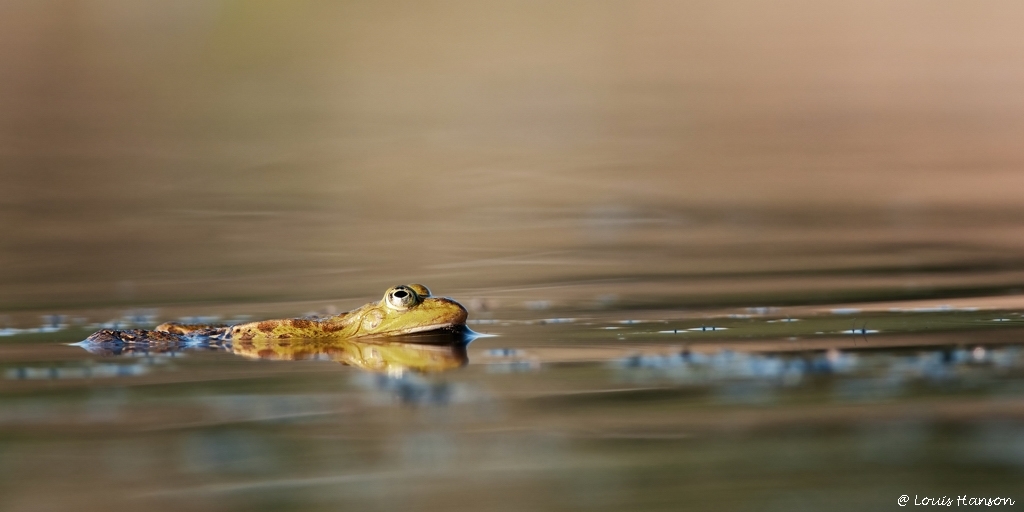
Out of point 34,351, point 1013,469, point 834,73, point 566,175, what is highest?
point 834,73

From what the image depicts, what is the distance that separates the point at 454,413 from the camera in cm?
858

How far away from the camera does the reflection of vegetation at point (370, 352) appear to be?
407 inches

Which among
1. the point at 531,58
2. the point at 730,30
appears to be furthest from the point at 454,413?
the point at 730,30

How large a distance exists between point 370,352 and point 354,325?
696 mm

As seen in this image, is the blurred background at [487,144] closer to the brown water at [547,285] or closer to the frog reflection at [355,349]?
the brown water at [547,285]

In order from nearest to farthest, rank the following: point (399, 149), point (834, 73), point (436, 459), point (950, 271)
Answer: point (436, 459) → point (950, 271) → point (399, 149) → point (834, 73)

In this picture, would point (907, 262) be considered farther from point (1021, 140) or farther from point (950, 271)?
point (1021, 140)

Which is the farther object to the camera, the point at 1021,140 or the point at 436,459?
the point at 1021,140

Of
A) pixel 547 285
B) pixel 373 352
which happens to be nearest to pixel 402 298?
pixel 373 352

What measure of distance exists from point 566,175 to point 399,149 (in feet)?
22.9

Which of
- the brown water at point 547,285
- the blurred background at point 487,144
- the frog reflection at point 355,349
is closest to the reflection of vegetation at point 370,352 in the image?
the frog reflection at point 355,349

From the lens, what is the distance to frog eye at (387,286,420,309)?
36.9 ft

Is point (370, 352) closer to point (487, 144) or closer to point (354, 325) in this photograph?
point (354, 325)

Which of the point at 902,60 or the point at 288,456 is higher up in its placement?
the point at 902,60
